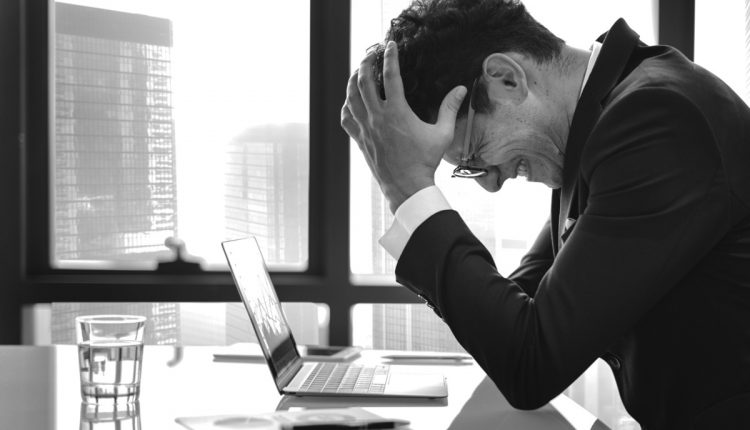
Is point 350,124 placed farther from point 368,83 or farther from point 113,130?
point 113,130

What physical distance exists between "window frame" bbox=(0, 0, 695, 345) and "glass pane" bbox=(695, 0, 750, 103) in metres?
0.05

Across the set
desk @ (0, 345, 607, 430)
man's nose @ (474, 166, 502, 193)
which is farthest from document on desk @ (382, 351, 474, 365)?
man's nose @ (474, 166, 502, 193)

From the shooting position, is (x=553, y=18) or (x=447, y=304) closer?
(x=447, y=304)

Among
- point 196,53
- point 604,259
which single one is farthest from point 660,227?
point 196,53

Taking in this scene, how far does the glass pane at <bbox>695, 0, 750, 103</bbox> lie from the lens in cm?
303

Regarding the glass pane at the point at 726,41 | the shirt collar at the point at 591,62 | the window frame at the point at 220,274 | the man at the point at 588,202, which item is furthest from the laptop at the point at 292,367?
the glass pane at the point at 726,41

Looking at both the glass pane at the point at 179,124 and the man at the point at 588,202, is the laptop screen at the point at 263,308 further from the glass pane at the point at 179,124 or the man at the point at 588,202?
the glass pane at the point at 179,124

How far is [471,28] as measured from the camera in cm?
124

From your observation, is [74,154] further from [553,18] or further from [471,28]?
[471,28]

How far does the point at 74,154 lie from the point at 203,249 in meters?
0.63

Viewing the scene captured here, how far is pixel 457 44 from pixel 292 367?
610 mm

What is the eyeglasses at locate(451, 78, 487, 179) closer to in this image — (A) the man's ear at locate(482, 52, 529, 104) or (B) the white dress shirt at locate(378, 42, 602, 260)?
(A) the man's ear at locate(482, 52, 529, 104)

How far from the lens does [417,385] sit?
1259 millimetres

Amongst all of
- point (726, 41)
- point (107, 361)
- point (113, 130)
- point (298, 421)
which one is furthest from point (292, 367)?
point (726, 41)
